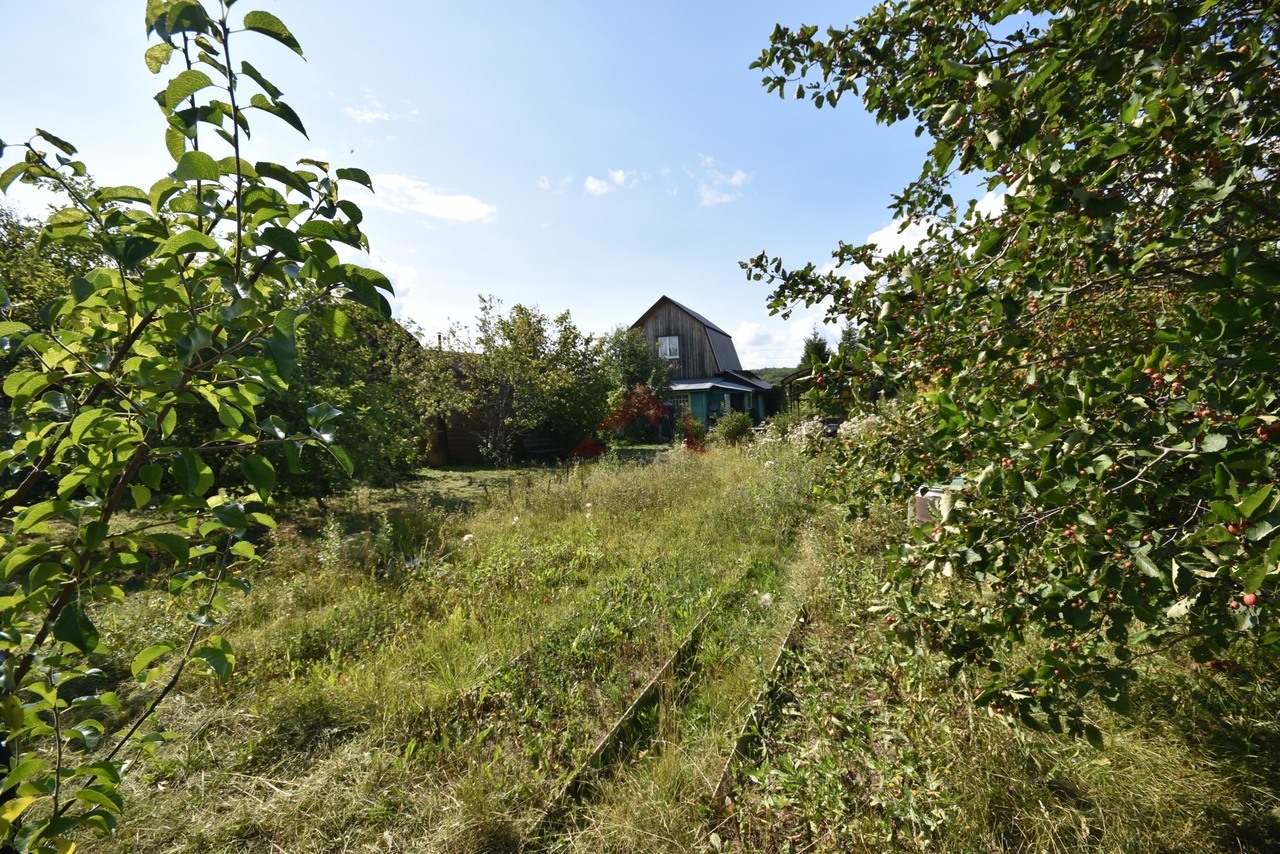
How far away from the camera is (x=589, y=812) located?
2441 millimetres

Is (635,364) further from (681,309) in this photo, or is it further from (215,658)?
(215,658)

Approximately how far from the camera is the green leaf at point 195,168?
807mm

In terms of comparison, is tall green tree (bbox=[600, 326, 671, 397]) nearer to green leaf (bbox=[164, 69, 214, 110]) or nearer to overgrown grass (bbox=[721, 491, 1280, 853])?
overgrown grass (bbox=[721, 491, 1280, 853])

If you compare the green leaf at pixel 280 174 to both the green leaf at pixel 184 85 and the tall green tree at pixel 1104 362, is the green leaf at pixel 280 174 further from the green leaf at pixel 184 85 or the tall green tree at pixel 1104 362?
the tall green tree at pixel 1104 362

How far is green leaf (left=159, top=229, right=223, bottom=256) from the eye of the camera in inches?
31.7

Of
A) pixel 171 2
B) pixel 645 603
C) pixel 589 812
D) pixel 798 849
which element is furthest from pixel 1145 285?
pixel 645 603

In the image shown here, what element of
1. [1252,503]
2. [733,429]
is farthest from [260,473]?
[733,429]

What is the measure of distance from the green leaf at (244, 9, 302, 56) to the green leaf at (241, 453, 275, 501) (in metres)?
0.74

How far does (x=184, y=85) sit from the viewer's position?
811mm

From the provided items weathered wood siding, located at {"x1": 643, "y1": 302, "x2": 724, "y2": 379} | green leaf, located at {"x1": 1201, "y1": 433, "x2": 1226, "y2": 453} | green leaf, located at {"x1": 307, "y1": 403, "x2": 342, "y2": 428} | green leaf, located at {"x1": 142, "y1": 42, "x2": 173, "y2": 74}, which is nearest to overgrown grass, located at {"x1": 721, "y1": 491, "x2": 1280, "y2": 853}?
green leaf, located at {"x1": 1201, "y1": 433, "x2": 1226, "y2": 453}

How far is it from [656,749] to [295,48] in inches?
131

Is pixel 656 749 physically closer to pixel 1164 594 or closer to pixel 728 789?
pixel 728 789

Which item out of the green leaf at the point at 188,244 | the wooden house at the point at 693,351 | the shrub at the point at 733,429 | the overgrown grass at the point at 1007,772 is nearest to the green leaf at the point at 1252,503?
the overgrown grass at the point at 1007,772

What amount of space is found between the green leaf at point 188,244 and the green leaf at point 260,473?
1.21 feet
